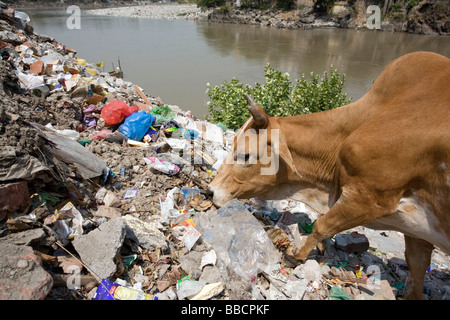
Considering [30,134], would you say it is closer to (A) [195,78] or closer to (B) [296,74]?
(A) [195,78]

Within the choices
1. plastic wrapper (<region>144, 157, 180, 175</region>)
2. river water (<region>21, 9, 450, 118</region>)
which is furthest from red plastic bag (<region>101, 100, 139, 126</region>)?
river water (<region>21, 9, 450, 118</region>)

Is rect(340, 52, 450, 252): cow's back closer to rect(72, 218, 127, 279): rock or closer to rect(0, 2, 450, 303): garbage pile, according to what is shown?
rect(0, 2, 450, 303): garbage pile

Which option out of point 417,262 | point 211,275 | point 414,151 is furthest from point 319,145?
point 211,275

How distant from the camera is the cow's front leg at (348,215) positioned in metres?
2.22

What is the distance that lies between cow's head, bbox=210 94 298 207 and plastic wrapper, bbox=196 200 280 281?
15cm

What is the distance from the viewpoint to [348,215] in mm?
2344

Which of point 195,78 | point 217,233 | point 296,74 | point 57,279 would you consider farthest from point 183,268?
point 296,74

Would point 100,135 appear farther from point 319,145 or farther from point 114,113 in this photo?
point 319,145

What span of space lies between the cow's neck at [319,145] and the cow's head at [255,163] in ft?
0.42

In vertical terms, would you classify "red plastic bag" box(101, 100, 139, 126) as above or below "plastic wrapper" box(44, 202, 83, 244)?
above

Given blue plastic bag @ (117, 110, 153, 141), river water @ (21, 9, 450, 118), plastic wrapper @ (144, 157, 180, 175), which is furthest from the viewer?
river water @ (21, 9, 450, 118)

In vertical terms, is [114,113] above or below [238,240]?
above

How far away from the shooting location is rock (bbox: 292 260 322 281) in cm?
267

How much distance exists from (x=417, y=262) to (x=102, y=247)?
270 cm
